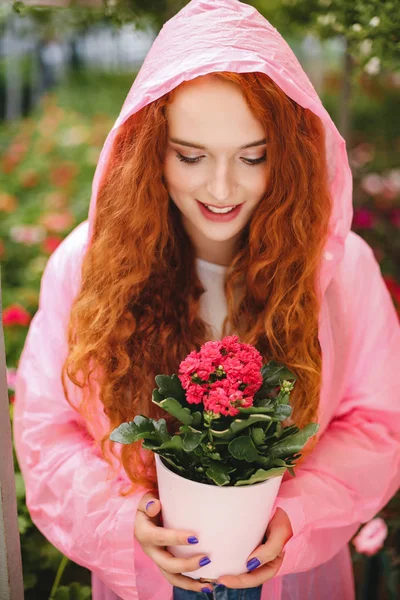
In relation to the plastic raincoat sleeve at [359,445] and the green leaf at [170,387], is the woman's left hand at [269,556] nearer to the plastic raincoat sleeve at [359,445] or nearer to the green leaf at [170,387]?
the plastic raincoat sleeve at [359,445]

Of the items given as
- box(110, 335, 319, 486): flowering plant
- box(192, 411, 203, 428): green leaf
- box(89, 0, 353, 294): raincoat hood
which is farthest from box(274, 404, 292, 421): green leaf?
box(89, 0, 353, 294): raincoat hood

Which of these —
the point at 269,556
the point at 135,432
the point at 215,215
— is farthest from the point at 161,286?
the point at 269,556

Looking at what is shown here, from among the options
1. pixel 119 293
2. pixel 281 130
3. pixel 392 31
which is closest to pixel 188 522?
pixel 119 293

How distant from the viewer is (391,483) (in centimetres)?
136

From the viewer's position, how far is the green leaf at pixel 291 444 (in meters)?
0.97

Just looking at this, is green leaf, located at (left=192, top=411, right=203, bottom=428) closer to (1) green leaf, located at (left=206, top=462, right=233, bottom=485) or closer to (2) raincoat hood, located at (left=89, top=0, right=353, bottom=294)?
(1) green leaf, located at (left=206, top=462, right=233, bottom=485)

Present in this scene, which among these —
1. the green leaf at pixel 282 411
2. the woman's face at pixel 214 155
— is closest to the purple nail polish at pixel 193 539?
the green leaf at pixel 282 411

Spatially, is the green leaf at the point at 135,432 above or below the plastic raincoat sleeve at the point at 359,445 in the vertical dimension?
above

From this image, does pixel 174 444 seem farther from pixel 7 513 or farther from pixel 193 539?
pixel 7 513

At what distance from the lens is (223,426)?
964 mm

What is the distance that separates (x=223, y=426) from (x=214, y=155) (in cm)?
45

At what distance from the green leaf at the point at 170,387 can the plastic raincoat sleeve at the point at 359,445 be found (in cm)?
33

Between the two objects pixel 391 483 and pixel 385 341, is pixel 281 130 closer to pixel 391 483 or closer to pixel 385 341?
pixel 385 341

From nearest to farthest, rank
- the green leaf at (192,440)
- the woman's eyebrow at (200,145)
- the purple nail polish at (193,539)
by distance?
1. the green leaf at (192,440)
2. the purple nail polish at (193,539)
3. the woman's eyebrow at (200,145)
